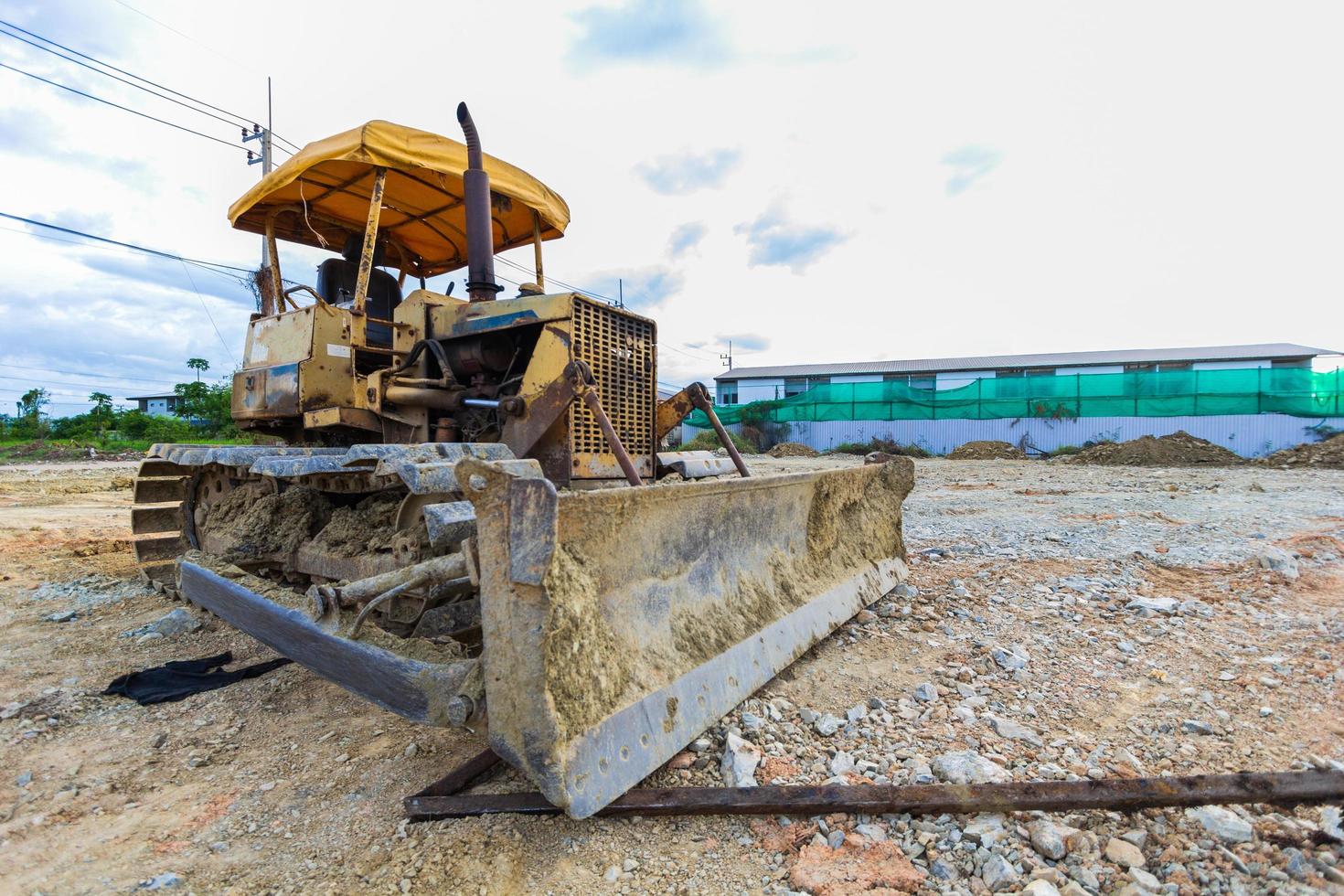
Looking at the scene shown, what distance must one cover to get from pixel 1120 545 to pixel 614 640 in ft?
18.3

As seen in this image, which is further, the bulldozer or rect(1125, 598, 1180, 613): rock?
rect(1125, 598, 1180, 613): rock

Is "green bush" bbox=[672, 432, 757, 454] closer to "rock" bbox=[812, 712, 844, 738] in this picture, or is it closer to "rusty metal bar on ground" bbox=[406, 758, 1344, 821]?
"rock" bbox=[812, 712, 844, 738]

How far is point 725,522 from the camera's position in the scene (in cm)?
307

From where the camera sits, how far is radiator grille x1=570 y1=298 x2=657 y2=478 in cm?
393

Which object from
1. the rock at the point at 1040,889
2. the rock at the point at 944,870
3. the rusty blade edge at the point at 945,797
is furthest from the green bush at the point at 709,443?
the rock at the point at 1040,889

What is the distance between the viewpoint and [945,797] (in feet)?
6.62

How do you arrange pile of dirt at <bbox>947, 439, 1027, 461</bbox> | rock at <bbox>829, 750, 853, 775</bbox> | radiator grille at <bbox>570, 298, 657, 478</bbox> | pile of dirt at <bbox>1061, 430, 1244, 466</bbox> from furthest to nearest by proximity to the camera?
pile of dirt at <bbox>947, 439, 1027, 461</bbox>
pile of dirt at <bbox>1061, 430, 1244, 466</bbox>
radiator grille at <bbox>570, 298, 657, 478</bbox>
rock at <bbox>829, 750, 853, 775</bbox>

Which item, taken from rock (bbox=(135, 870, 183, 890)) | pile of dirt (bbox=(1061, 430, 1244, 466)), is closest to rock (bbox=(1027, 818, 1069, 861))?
rock (bbox=(135, 870, 183, 890))

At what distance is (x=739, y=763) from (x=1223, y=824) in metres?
1.36

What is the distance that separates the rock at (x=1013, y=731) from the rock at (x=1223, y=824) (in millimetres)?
522

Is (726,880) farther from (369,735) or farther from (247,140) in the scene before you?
(247,140)

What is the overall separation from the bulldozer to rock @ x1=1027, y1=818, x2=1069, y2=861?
1039 millimetres

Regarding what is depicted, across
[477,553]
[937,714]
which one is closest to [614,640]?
[477,553]

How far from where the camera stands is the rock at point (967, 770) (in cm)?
216
